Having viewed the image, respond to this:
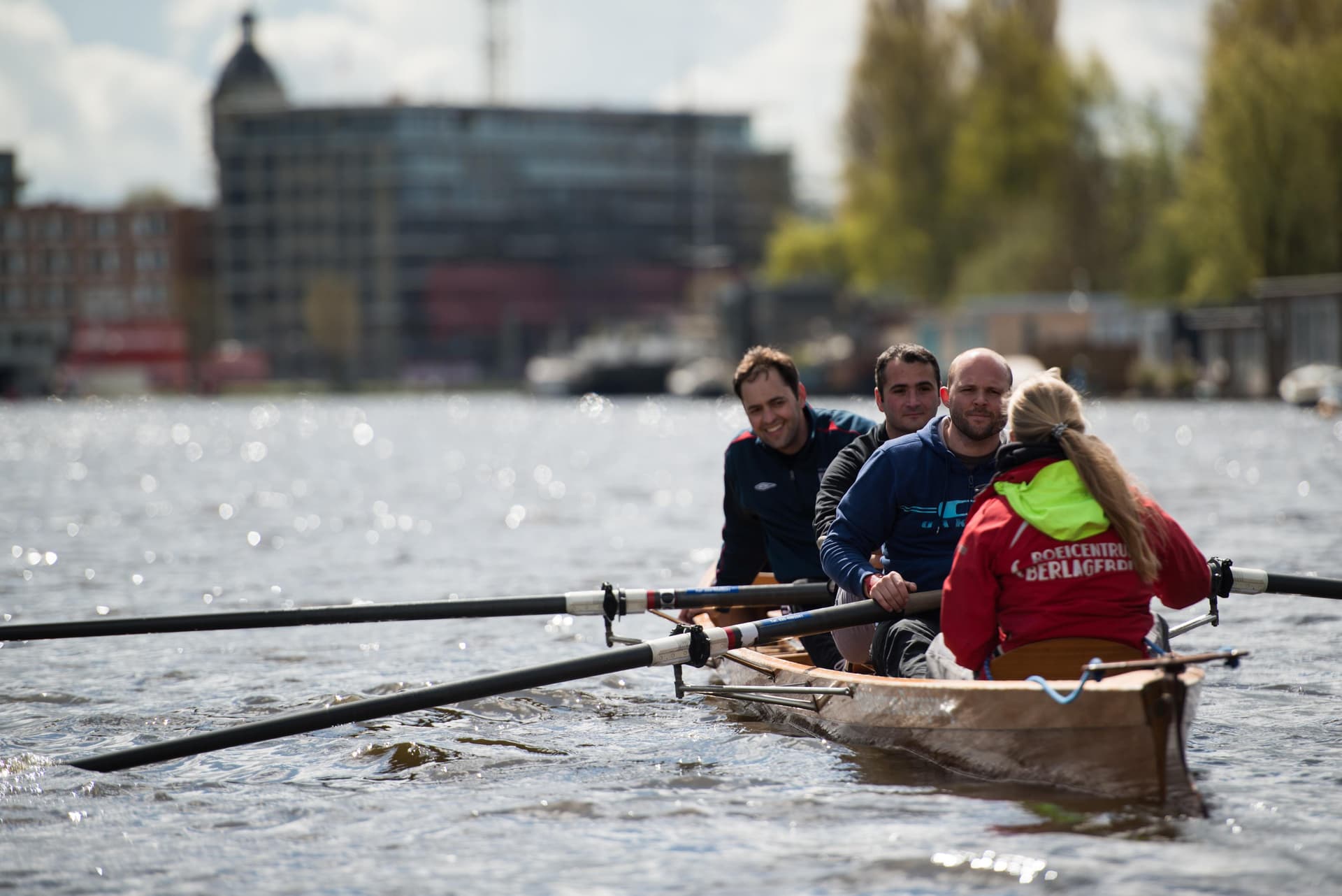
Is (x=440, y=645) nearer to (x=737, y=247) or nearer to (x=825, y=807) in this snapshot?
(x=825, y=807)

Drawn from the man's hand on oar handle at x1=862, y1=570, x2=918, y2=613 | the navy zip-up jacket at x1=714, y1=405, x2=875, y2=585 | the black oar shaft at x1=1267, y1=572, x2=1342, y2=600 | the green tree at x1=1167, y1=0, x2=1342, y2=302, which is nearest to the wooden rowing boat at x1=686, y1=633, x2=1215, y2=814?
the man's hand on oar handle at x1=862, y1=570, x2=918, y2=613

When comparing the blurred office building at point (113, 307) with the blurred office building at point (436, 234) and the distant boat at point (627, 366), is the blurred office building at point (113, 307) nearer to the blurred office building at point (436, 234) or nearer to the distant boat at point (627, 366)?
the blurred office building at point (436, 234)

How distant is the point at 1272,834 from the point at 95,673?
8301mm

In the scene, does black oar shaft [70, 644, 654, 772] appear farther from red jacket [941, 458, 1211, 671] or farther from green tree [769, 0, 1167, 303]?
green tree [769, 0, 1167, 303]

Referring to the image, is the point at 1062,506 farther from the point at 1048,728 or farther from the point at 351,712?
the point at 351,712

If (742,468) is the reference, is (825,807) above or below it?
below

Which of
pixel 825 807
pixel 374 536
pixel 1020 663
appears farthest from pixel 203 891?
pixel 374 536

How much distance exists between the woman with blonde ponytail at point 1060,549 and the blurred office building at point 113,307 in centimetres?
10772

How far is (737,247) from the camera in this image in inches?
5763

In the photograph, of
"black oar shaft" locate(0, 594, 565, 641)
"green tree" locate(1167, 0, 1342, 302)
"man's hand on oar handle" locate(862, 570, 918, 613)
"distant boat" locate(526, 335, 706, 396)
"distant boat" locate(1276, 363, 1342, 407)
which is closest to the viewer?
"man's hand on oar handle" locate(862, 570, 918, 613)

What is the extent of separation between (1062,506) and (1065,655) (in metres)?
0.76

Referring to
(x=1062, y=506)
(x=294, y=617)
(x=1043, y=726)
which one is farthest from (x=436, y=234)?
(x=1062, y=506)

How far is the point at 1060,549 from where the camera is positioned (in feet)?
21.9

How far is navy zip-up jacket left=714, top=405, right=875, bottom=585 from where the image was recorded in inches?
378
